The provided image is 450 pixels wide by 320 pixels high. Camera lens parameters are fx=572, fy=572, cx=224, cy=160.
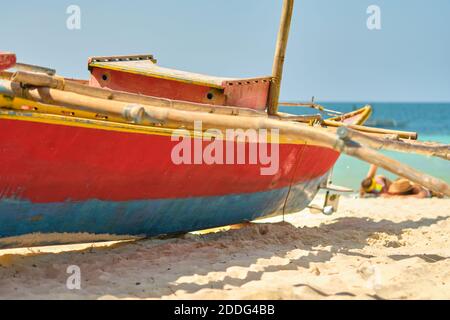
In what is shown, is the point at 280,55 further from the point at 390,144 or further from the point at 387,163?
the point at 387,163

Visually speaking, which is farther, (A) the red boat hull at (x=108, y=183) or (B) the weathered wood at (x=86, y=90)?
(A) the red boat hull at (x=108, y=183)

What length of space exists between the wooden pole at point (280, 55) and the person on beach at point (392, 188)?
5.41 m

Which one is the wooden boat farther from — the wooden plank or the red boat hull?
the wooden plank

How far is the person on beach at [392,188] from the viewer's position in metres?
11.6

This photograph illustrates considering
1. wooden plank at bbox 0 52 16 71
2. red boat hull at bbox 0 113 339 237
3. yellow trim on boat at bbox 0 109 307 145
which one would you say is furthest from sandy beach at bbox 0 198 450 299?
wooden plank at bbox 0 52 16 71

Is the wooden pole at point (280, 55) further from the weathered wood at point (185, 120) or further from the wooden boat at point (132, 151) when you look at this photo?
the weathered wood at point (185, 120)

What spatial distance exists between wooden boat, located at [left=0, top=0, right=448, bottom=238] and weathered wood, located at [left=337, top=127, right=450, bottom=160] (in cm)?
10

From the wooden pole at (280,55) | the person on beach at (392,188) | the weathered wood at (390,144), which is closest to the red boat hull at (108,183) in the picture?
the wooden pole at (280,55)

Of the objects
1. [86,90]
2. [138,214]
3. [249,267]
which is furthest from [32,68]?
[249,267]

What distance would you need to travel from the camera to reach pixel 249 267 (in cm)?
487

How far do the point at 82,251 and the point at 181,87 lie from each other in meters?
2.04

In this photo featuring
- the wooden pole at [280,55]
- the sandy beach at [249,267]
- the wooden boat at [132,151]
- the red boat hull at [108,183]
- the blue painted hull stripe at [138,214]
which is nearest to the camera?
the sandy beach at [249,267]

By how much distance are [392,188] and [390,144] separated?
7185 millimetres
